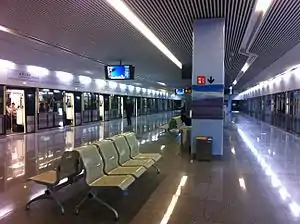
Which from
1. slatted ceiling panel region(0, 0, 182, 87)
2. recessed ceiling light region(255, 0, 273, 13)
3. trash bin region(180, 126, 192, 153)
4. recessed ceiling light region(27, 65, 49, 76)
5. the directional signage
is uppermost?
recessed ceiling light region(255, 0, 273, 13)

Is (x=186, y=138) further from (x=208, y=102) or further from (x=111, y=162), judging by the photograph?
(x=111, y=162)

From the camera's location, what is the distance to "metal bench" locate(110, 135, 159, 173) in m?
5.34

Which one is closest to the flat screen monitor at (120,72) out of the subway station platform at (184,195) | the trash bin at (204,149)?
the subway station platform at (184,195)

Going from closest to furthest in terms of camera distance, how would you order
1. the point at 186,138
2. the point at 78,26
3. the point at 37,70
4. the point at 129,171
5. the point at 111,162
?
the point at 129,171, the point at 111,162, the point at 78,26, the point at 186,138, the point at 37,70

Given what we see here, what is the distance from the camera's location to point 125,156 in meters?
5.63

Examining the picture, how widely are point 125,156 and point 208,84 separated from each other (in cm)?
340

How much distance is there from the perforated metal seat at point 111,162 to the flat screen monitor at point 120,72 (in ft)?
27.1

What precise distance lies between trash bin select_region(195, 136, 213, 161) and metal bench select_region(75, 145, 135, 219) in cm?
366

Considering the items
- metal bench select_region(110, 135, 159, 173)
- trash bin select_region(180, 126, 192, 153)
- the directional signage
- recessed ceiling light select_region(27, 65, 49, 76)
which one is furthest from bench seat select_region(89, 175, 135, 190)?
recessed ceiling light select_region(27, 65, 49, 76)

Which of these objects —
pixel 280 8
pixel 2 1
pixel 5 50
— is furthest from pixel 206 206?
pixel 5 50

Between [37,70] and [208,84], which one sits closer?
[208,84]

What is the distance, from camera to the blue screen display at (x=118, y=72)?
43.3 ft

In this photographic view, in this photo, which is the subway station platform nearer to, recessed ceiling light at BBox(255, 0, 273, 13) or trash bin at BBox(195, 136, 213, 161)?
trash bin at BBox(195, 136, 213, 161)

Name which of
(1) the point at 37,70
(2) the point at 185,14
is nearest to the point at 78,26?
(2) the point at 185,14
